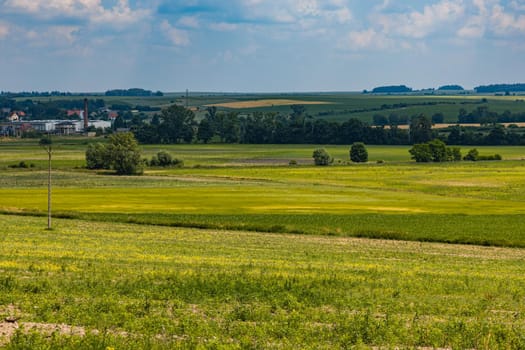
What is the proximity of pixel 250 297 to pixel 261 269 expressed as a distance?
5201 mm

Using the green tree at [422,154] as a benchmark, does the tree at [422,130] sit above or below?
above

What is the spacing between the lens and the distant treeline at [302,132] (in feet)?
564

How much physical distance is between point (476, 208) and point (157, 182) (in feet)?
126

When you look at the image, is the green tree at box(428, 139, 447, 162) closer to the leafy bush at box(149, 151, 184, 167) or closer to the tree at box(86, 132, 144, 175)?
the leafy bush at box(149, 151, 184, 167)

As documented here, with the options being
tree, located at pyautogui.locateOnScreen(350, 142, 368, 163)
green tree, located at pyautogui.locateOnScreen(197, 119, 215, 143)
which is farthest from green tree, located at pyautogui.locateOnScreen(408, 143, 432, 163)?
green tree, located at pyautogui.locateOnScreen(197, 119, 215, 143)

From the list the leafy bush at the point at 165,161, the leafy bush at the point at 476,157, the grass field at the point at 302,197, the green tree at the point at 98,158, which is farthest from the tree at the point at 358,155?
the green tree at the point at 98,158

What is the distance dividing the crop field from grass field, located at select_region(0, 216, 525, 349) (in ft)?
0.21

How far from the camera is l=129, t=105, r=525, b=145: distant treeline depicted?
172000mm

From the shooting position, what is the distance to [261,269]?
95.0 ft

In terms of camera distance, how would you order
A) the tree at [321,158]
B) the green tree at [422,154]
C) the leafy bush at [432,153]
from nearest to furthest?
1. the tree at [321,158]
2. the green tree at [422,154]
3. the leafy bush at [432,153]

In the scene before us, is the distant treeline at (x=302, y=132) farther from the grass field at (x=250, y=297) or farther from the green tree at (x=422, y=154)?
the grass field at (x=250, y=297)

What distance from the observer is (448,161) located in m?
132

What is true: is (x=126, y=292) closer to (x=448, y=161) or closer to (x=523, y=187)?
(x=523, y=187)

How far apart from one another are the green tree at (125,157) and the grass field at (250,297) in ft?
234
